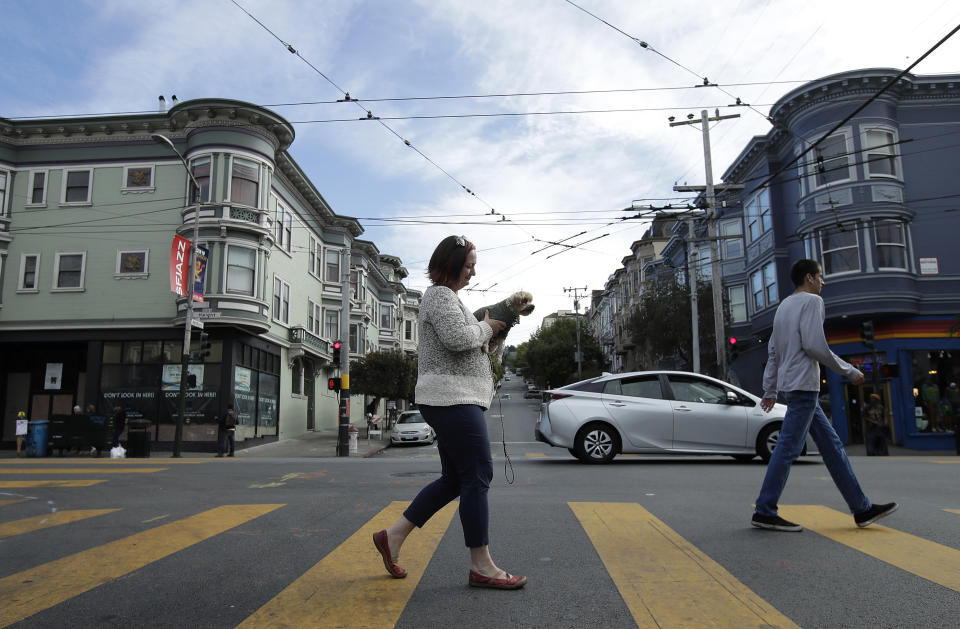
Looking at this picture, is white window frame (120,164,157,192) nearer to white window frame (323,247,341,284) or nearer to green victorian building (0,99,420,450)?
green victorian building (0,99,420,450)

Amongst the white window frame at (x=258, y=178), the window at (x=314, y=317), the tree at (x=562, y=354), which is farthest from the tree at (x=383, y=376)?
the tree at (x=562, y=354)

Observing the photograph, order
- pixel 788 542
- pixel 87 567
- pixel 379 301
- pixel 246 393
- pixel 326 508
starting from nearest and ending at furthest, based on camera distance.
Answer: pixel 87 567 < pixel 788 542 < pixel 326 508 < pixel 246 393 < pixel 379 301

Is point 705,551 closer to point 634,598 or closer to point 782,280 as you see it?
point 634,598

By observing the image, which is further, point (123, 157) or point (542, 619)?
point (123, 157)

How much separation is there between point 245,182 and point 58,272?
8526 mm

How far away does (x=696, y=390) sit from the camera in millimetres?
11172

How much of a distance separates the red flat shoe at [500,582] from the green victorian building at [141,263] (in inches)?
914

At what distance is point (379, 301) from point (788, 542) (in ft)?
168

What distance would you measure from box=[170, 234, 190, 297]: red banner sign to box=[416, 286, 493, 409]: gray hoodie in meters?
21.0

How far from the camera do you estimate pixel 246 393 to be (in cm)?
2728

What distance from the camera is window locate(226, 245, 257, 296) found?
26.2 meters

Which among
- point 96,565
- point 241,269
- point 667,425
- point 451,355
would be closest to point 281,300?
point 241,269

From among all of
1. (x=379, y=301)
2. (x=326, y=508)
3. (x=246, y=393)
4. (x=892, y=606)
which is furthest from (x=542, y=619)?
(x=379, y=301)

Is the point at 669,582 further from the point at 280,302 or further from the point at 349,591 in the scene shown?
the point at 280,302
